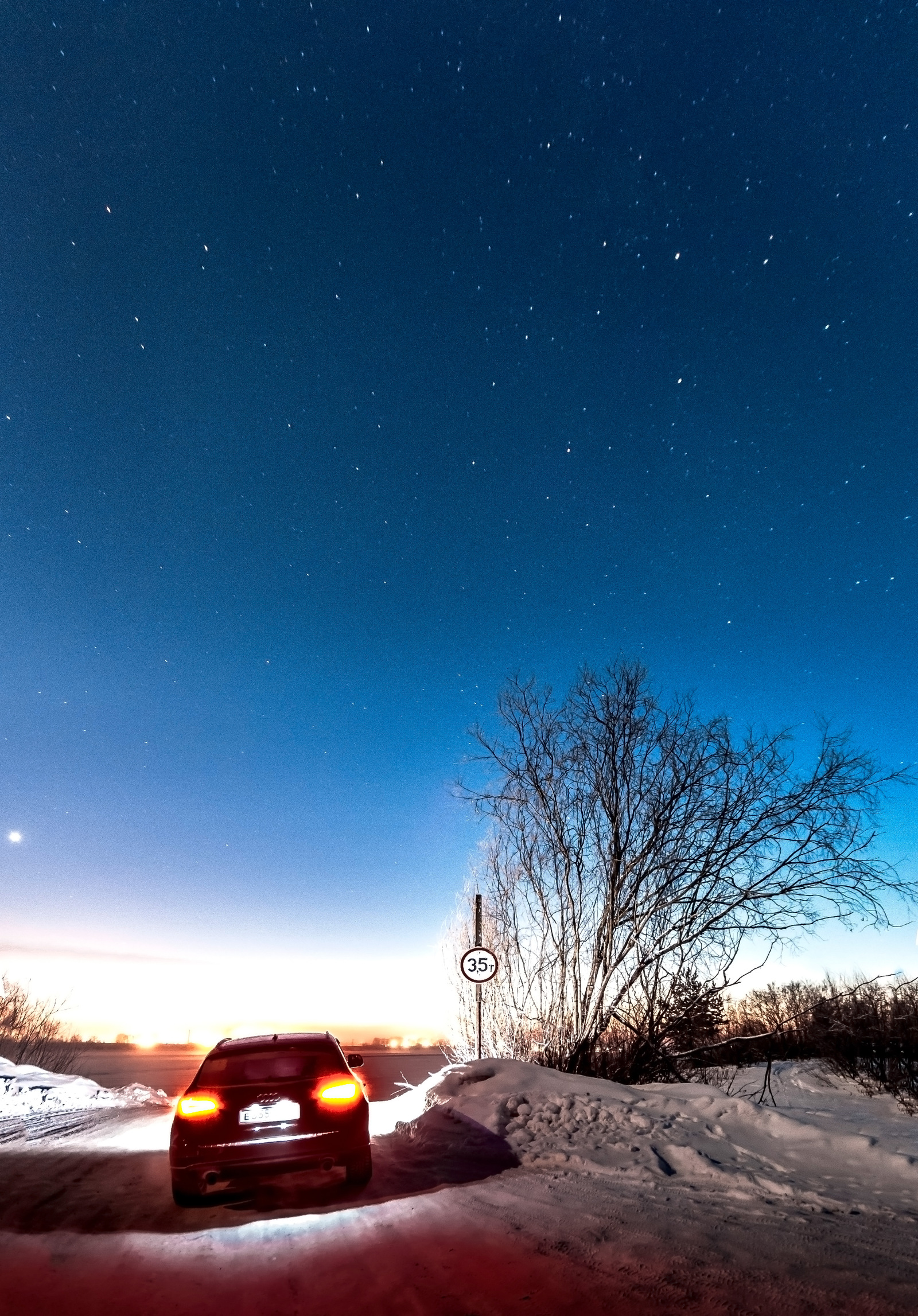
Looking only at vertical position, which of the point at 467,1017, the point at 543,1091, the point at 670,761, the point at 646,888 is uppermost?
the point at 670,761

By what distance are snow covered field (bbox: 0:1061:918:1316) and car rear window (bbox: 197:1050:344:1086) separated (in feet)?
3.18

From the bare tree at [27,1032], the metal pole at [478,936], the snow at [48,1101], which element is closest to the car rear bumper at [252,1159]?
the snow at [48,1101]

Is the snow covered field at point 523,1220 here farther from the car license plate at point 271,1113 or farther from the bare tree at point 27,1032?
the bare tree at point 27,1032

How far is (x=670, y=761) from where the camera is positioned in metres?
14.0

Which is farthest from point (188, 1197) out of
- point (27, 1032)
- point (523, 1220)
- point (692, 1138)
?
point (27, 1032)

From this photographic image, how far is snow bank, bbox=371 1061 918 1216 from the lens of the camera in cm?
650

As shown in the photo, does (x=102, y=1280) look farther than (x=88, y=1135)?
No

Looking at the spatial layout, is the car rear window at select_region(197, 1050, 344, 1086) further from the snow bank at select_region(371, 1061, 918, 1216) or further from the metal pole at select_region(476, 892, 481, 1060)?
the metal pole at select_region(476, 892, 481, 1060)

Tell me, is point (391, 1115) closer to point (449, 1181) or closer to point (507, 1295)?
point (449, 1181)

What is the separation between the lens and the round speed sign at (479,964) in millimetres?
13320

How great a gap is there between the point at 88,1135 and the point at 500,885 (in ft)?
31.7

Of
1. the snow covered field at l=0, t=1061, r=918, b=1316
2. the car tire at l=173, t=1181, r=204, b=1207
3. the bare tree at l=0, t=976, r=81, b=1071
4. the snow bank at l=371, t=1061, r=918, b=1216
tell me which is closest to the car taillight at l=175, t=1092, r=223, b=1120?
the car tire at l=173, t=1181, r=204, b=1207

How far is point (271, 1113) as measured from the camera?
261 inches

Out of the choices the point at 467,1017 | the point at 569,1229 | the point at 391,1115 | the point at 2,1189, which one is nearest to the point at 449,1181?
the point at 569,1229
